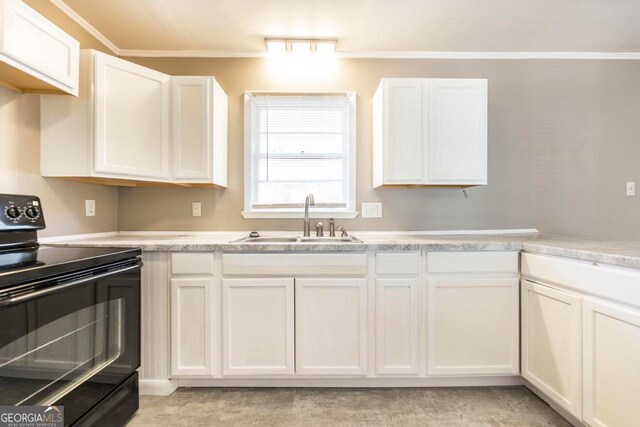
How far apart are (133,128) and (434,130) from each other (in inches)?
77.0

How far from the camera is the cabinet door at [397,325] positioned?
182 centimetres

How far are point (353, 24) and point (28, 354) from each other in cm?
238

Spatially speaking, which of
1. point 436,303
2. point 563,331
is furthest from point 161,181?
point 563,331

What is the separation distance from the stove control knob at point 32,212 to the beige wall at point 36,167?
0.56 feet

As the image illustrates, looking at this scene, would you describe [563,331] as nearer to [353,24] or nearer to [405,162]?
[405,162]

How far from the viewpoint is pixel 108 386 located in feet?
4.66

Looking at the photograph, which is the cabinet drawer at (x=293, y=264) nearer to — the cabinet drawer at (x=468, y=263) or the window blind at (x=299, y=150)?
the cabinet drawer at (x=468, y=263)

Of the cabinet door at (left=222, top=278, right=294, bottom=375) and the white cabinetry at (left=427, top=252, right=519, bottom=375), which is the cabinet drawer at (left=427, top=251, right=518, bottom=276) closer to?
the white cabinetry at (left=427, top=252, right=519, bottom=375)

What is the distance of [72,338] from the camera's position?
4.09 ft

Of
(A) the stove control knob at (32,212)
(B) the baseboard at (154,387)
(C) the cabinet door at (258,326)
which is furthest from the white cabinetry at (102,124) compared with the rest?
(B) the baseboard at (154,387)

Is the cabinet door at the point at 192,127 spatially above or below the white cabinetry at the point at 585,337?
above

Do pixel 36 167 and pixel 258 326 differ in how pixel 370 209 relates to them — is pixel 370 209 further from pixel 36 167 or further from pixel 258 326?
pixel 36 167

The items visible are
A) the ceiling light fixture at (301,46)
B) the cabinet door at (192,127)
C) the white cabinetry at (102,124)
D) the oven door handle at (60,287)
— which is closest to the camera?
the oven door handle at (60,287)

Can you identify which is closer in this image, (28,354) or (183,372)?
(28,354)
